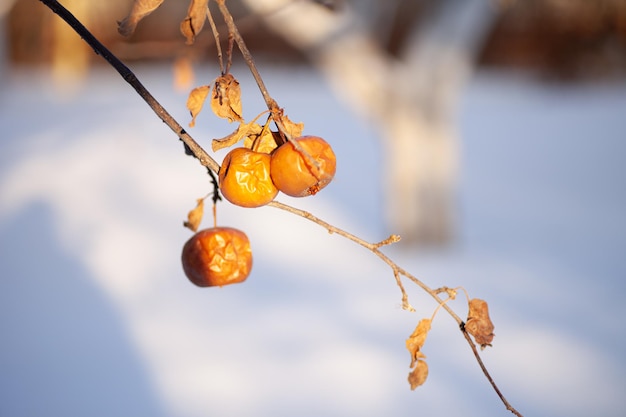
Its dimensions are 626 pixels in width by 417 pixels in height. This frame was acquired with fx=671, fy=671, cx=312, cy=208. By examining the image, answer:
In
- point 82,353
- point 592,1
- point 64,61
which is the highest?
point 64,61

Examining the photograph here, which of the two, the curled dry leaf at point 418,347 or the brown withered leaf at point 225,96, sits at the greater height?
the brown withered leaf at point 225,96

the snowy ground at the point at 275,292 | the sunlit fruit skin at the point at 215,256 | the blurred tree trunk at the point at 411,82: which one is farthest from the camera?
the blurred tree trunk at the point at 411,82

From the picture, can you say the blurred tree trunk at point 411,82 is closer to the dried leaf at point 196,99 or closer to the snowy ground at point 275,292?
the snowy ground at point 275,292

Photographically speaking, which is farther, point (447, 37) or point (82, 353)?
point (447, 37)

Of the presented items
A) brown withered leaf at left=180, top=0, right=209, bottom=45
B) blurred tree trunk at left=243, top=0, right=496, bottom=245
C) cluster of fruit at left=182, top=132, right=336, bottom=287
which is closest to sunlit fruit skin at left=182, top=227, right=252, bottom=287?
cluster of fruit at left=182, top=132, right=336, bottom=287

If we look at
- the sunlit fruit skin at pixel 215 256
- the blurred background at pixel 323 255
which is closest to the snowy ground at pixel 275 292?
the blurred background at pixel 323 255

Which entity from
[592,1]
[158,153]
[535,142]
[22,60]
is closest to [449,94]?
[592,1]

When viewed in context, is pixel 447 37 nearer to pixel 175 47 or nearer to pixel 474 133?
pixel 175 47
